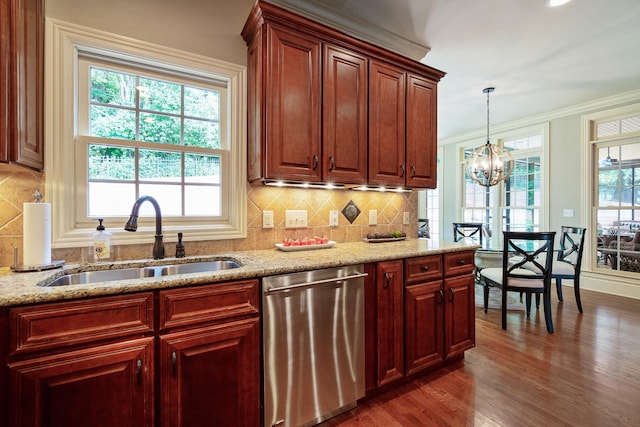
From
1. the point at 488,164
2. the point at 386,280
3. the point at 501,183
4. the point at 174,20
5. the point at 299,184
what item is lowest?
the point at 386,280

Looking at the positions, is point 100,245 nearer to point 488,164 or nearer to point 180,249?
point 180,249

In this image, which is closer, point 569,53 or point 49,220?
point 49,220

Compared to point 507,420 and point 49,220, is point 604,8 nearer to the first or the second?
point 507,420

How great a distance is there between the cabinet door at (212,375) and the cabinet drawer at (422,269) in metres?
1.05

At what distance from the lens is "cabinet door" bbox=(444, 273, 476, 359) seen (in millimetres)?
2131

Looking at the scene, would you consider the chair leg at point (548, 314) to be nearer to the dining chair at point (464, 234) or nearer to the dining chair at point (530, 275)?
the dining chair at point (530, 275)

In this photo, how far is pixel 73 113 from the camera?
1.64 m

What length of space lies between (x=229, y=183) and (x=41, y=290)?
3.90 ft

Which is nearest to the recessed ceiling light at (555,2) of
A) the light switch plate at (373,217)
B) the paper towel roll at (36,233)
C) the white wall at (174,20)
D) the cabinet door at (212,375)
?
the light switch plate at (373,217)

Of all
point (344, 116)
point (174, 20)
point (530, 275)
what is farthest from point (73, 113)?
point (530, 275)

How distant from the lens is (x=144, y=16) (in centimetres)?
181

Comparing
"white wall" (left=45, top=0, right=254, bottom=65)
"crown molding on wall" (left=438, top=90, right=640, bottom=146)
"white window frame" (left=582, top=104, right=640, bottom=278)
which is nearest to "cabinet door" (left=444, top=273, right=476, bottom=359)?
"white wall" (left=45, top=0, right=254, bottom=65)

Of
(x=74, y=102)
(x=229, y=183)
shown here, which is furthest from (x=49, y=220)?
(x=229, y=183)

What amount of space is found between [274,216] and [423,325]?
131cm
